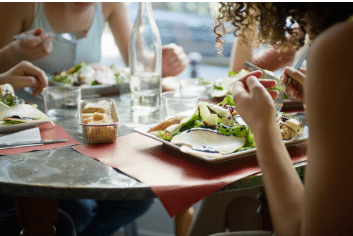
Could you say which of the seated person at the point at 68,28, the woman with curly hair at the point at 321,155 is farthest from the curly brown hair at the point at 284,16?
the seated person at the point at 68,28

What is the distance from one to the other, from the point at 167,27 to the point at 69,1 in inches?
213

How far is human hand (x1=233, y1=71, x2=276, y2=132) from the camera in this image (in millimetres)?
795

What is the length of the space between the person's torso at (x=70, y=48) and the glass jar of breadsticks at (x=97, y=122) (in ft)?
5.12

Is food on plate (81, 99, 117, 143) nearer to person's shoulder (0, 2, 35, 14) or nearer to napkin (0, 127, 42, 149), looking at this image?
napkin (0, 127, 42, 149)

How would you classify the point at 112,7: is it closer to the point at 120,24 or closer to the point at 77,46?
the point at 120,24

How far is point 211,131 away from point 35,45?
4.37 feet

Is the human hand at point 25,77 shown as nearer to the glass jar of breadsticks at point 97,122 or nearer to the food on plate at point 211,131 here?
the glass jar of breadsticks at point 97,122

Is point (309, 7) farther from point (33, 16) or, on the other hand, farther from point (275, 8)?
point (33, 16)

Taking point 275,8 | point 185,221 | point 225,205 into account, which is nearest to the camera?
point 185,221

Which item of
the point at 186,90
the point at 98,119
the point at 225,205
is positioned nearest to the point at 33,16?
the point at 186,90

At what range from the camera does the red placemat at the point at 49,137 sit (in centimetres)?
93

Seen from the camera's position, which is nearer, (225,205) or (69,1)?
(225,205)

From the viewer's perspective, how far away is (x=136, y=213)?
4.27 feet

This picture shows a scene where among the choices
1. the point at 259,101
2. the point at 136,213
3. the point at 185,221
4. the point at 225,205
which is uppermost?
the point at 259,101
